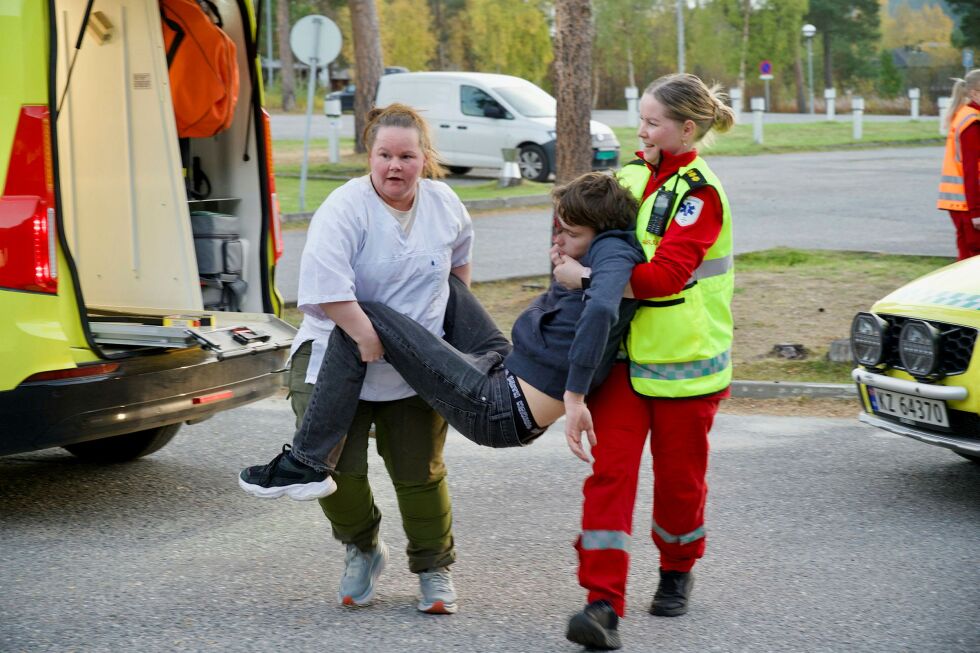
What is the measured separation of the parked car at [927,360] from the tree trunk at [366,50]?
56.3ft

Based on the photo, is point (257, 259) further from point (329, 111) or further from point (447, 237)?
point (329, 111)

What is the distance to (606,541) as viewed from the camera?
3.88m

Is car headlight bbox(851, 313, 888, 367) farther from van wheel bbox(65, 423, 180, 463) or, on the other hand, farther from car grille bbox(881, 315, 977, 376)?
van wheel bbox(65, 423, 180, 463)

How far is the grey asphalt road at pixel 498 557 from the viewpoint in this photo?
414cm

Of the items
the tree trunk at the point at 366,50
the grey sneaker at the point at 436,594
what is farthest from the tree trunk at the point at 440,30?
the grey sneaker at the point at 436,594

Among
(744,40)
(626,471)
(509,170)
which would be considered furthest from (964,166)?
(744,40)

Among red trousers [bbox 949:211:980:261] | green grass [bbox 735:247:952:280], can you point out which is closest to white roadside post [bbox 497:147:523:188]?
green grass [bbox 735:247:952:280]

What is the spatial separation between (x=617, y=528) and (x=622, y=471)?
17 cm

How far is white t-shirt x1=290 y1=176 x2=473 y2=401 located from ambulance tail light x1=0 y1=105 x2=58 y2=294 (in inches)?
46.4

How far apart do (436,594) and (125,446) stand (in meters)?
2.55

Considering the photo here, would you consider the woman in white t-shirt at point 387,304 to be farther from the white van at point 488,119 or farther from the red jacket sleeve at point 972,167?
the white van at point 488,119

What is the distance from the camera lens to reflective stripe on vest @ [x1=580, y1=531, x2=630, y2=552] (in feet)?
12.7

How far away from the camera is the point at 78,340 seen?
16.1ft

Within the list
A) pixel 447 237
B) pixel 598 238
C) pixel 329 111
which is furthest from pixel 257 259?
pixel 329 111
